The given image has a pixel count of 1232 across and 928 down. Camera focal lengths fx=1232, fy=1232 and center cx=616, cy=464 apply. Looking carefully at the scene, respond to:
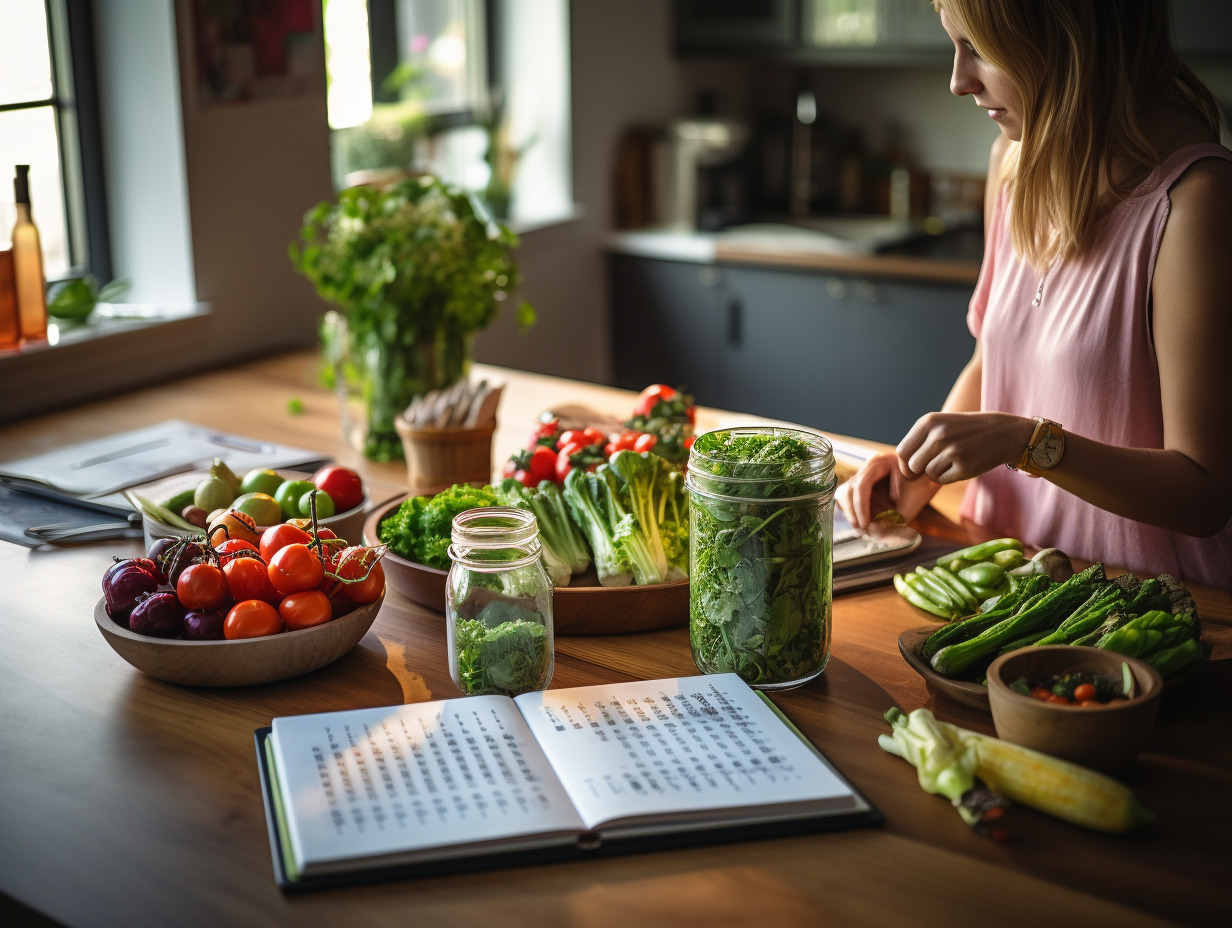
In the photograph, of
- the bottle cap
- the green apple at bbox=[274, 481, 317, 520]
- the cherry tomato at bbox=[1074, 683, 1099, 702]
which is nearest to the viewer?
the cherry tomato at bbox=[1074, 683, 1099, 702]

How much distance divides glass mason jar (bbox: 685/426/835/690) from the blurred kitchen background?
1628 millimetres

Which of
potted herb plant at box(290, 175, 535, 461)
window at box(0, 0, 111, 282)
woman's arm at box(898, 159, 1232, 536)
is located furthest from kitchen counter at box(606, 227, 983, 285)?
woman's arm at box(898, 159, 1232, 536)

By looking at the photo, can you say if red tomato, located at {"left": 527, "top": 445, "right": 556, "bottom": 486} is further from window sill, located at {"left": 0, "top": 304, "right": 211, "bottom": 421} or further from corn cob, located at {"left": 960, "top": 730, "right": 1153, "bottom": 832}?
window sill, located at {"left": 0, "top": 304, "right": 211, "bottom": 421}

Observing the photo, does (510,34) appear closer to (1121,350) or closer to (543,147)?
(543,147)

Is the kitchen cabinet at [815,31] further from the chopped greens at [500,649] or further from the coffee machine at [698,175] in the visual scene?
the chopped greens at [500,649]

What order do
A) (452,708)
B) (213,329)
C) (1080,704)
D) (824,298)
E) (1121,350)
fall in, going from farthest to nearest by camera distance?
1. (824,298)
2. (213,329)
3. (1121,350)
4. (452,708)
5. (1080,704)

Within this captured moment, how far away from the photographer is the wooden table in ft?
2.92

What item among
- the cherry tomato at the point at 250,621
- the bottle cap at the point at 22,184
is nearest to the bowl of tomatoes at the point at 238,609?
the cherry tomato at the point at 250,621

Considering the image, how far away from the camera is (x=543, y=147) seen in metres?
3.77

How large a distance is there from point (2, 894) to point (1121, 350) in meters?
1.33

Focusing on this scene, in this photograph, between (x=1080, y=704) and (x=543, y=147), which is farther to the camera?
(x=543, y=147)

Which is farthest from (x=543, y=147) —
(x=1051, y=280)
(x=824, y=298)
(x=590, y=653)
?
(x=590, y=653)

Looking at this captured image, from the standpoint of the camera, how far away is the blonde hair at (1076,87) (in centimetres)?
139

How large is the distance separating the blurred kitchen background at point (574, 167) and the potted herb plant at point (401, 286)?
67cm
